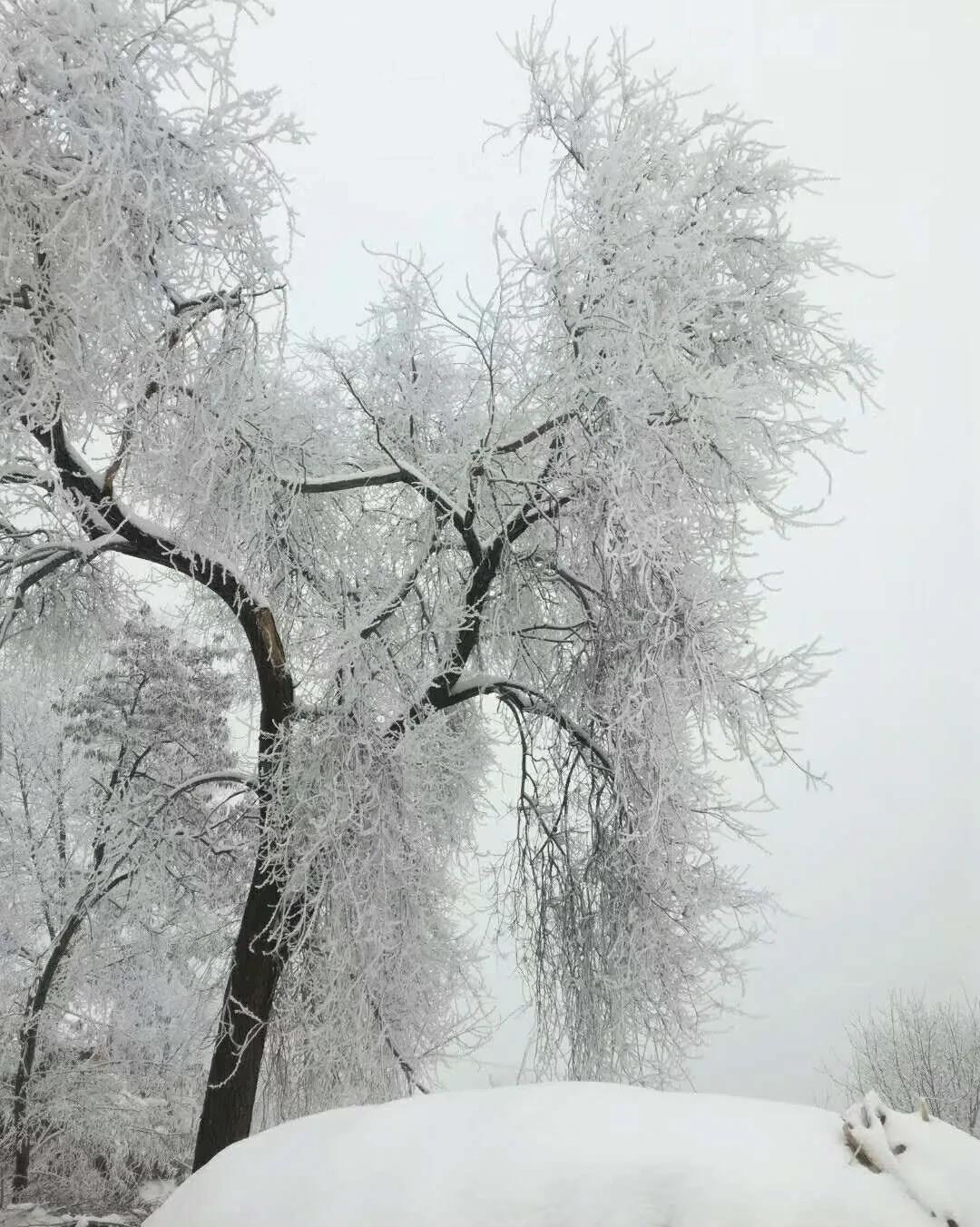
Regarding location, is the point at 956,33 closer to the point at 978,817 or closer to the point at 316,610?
the point at 978,817

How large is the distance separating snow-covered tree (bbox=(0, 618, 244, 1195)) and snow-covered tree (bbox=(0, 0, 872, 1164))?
2.41 meters

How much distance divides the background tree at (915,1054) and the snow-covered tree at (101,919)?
6621 millimetres

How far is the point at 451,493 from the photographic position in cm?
A: 568

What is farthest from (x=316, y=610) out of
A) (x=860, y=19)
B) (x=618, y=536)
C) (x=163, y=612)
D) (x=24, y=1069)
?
(x=860, y=19)

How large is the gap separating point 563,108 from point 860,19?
9.51 m

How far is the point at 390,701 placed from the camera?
5.16 meters

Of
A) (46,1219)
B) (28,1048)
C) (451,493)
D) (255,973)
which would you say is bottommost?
(46,1219)

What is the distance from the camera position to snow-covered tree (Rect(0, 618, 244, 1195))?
27.5ft

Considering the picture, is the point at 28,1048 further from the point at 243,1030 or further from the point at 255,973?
the point at 255,973

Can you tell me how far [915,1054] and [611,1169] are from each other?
12516 millimetres

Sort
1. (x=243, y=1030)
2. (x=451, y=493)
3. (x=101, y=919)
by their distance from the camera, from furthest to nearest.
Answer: (x=101, y=919)
(x=243, y=1030)
(x=451, y=493)

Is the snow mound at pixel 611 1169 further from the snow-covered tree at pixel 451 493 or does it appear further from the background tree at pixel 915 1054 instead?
the background tree at pixel 915 1054

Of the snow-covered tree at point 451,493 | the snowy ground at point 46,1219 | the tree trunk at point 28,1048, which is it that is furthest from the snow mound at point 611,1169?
the tree trunk at point 28,1048

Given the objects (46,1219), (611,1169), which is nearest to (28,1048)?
(46,1219)
